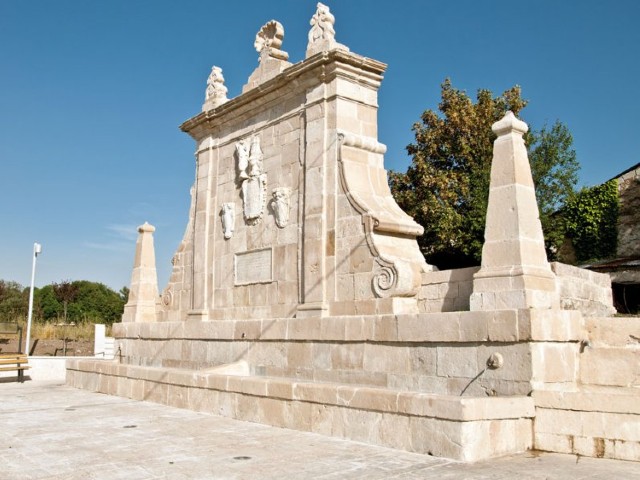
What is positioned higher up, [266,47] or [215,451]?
[266,47]

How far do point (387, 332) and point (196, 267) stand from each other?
5.64m

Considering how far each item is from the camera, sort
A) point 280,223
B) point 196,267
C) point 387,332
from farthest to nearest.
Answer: point 196,267, point 280,223, point 387,332

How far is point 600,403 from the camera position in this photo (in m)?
5.69

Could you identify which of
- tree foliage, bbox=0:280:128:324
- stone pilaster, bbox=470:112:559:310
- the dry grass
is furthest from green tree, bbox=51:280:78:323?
stone pilaster, bbox=470:112:559:310

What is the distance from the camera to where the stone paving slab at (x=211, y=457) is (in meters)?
5.27

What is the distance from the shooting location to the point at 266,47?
11211mm

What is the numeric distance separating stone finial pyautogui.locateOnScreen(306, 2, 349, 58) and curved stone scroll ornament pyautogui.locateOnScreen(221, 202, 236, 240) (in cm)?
316

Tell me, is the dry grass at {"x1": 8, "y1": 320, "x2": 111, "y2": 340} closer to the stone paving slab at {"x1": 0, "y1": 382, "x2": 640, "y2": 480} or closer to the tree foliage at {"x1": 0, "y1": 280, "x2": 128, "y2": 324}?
the stone paving slab at {"x1": 0, "y1": 382, "x2": 640, "y2": 480}

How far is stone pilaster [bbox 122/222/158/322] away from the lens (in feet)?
45.3

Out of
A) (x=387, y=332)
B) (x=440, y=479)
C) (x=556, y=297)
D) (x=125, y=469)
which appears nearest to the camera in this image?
(x=440, y=479)

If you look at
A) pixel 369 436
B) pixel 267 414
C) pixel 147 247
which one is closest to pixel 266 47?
pixel 147 247

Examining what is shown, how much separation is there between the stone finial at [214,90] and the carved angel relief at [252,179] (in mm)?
1625

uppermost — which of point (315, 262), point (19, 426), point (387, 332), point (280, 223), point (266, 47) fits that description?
point (266, 47)

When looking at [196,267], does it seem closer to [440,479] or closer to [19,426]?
[19,426]
